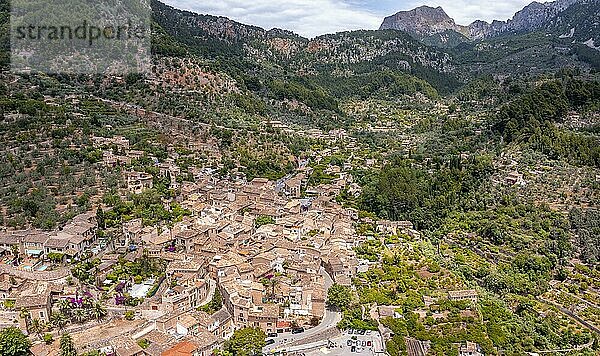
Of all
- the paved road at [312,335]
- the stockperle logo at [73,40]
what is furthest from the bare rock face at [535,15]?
the paved road at [312,335]

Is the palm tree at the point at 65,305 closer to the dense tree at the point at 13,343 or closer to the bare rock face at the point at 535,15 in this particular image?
the dense tree at the point at 13,343

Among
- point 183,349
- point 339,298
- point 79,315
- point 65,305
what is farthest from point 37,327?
point 339,298

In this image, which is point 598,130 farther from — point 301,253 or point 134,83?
point 134,83

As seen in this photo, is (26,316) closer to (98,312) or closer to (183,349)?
(98,312)

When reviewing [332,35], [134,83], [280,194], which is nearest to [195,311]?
[280,194]

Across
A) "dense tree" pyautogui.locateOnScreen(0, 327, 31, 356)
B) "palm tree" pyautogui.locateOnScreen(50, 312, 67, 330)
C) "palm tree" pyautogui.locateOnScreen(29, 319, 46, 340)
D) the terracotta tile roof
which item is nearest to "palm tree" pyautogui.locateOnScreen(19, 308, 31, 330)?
"palm tree" pyautogui.locateOnScreen(29, 319, 46, 340)

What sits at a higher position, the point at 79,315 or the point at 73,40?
the point at 73,40
